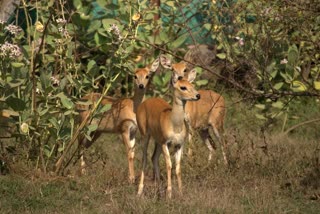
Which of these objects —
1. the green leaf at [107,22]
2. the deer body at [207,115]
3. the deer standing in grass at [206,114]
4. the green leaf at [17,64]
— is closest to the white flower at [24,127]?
the green leaf at [17,64]

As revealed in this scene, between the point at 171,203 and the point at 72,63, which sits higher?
the point at 72,63

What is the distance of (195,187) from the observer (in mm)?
8523

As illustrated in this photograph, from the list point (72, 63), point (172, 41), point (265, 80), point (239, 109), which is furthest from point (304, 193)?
point (239, 109)

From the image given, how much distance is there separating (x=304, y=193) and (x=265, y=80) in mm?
1547

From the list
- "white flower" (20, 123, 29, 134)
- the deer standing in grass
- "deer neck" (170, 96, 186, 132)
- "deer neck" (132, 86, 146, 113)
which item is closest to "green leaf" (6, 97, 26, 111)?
"white flower" (20, 123, 29, 134)

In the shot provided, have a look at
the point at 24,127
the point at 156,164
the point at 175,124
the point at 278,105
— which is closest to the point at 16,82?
the point at 24,127

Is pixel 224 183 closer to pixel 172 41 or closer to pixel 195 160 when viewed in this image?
pixel 195 160

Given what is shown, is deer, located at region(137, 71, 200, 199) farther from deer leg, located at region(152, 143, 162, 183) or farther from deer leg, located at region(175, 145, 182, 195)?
deer leg, located at region(152, 143, 162, 183)

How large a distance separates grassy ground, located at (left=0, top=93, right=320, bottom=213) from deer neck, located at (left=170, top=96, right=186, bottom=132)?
0.66m

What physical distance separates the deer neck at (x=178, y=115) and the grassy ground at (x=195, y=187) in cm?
66

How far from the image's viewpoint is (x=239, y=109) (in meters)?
13.5

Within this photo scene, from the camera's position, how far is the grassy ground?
7629 millimetres

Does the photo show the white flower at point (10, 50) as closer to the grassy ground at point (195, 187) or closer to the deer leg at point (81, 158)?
the grassy ground at point (195, 187)

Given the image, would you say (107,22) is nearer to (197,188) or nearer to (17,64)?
(17,64)
